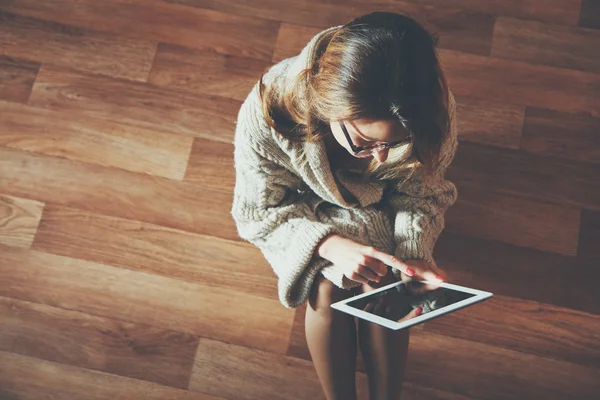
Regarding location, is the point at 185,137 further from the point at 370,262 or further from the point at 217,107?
the point at 370,262

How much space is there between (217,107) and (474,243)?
2.29 feet

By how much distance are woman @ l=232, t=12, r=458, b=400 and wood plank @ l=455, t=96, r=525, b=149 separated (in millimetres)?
334

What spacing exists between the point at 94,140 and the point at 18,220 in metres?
0.26

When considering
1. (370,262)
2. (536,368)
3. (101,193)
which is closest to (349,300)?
(370,262)

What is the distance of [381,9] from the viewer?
139 cm

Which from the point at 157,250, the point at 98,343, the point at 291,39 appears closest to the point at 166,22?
the point at 291,39

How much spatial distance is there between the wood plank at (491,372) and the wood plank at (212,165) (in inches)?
22.5

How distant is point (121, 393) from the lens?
125cm

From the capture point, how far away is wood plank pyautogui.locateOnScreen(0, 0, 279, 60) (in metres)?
1.39

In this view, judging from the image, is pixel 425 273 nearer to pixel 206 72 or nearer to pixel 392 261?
pixel 392 261

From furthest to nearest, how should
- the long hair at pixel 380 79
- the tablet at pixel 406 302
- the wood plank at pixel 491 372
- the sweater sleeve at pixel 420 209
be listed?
the wood plank at pixel 491 372 < the sweater sleeve at pixel 420 209 < the tablet at pixel 406 302 < the long hair at pixel 380 79

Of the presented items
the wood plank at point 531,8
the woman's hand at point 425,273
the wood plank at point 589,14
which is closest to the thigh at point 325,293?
the woman's hand at point 425,273

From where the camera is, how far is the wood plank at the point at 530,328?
1232mm

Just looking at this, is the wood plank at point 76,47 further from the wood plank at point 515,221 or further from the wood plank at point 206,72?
the wood plank at point 515,221
